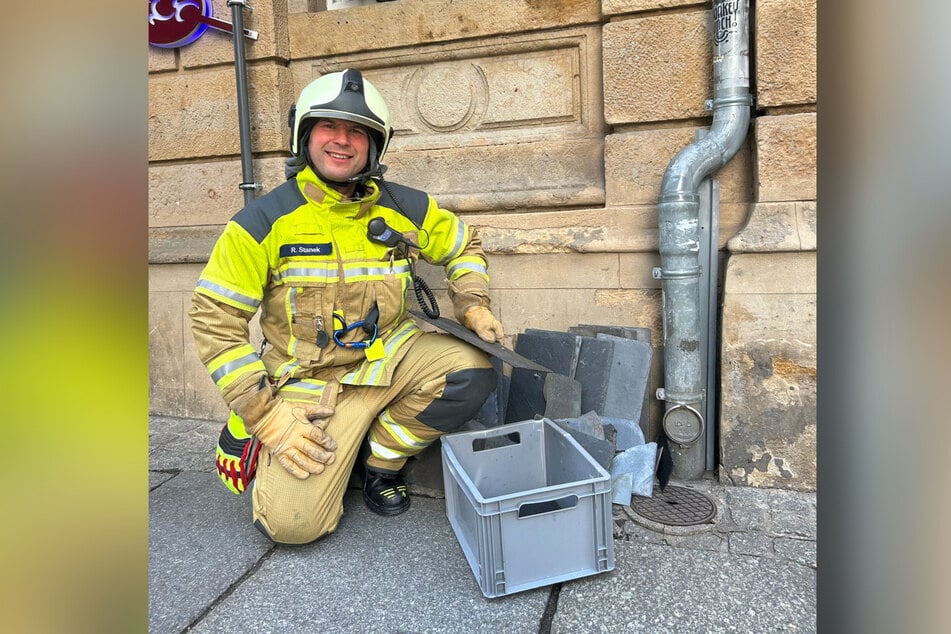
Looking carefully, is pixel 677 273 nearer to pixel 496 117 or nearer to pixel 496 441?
pixel 496 441

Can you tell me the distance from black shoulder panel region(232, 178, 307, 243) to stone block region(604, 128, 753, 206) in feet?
5.15

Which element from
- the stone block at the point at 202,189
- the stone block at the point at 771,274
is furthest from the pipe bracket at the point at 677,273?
the stone block at the point at 202,189

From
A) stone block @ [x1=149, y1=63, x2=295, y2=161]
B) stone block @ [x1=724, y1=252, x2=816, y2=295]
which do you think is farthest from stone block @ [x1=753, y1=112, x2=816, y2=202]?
stone block @ [x1=149, y1=63, x2=295, y2=161]

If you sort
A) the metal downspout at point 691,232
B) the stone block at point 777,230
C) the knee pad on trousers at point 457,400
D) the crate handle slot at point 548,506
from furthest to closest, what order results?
the metal downspout at point 691,232
the stone block at point 777,230
the knee pad on trousers at point 457,400
the crate handle slot at point 548,506

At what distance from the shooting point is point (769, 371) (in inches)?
114

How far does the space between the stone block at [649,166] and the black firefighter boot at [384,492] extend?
173cm

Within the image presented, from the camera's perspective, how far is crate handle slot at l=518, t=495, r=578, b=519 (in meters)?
2.12

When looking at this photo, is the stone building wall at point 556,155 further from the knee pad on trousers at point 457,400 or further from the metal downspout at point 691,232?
the knee pad on trousers at point 457,400

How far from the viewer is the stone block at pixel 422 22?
3.46 metres

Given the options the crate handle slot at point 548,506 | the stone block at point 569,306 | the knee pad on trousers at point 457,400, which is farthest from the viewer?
the stone block at point 569,306

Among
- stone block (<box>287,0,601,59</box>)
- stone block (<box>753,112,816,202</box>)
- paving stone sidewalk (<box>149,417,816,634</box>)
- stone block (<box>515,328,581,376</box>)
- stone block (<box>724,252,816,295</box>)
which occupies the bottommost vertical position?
paving stone sidewalk (<box>149,417,816,634</box>)

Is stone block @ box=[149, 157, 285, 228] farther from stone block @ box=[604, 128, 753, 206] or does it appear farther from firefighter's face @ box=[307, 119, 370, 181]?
stone block @ box=[604, 128, 753, 206]

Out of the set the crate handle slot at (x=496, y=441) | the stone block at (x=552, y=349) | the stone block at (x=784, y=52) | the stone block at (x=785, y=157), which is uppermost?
the stone block at (x=784, y=52)
